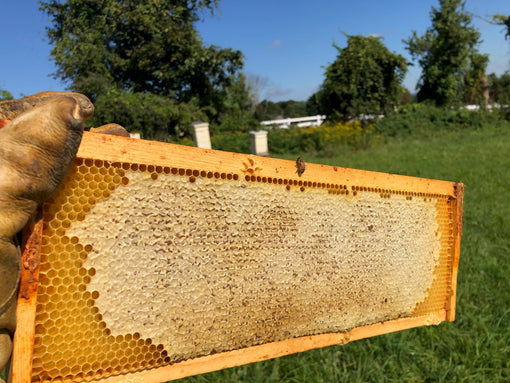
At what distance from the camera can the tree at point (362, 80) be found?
700 inches

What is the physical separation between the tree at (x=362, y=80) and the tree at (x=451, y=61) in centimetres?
502

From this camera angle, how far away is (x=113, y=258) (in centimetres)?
110

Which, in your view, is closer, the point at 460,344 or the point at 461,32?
the point at 460,344

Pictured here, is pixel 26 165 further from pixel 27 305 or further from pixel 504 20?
pixel 504 20

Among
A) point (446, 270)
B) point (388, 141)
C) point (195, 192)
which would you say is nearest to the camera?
point (195, 192)

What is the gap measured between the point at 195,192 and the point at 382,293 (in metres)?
1.20

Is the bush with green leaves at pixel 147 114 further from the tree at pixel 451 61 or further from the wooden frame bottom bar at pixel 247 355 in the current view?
the tree at pixel 451 61

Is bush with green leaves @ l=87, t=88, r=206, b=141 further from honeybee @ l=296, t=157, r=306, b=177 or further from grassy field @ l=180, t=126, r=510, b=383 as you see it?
honeybee @ l=296, t=157, r=306, b=177

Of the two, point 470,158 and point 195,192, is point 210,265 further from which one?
point 470,158

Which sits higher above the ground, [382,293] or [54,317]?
[54,317]

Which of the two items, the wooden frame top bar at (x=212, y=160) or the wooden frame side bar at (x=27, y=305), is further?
the wooden frame top bar at (x=212, y=160)

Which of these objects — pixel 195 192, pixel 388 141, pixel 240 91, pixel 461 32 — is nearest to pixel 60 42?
pixel 240 91

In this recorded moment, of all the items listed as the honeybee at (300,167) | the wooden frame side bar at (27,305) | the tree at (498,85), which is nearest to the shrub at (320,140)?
the honeybee at (300,167)

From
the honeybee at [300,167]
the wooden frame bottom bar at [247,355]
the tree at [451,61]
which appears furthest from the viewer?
the tree at [451,61]
